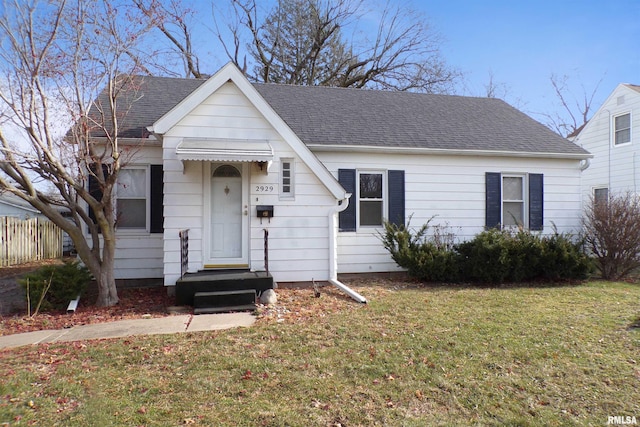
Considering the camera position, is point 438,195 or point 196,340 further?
point 438,195

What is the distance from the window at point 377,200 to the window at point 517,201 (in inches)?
104

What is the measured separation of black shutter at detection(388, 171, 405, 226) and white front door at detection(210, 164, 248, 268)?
12.7 ft

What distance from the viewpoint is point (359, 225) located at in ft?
31.4

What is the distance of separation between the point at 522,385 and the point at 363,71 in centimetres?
2088

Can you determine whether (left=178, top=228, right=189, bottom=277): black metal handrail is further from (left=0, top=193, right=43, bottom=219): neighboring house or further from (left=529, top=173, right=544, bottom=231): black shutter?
(left=0, top=193, right=43, bottom=219): neighboring house

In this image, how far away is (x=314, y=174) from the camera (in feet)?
25.5

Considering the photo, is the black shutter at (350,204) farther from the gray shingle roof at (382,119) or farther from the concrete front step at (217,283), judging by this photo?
the concrete front step at (217,283)

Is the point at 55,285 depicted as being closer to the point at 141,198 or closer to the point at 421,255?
the point at 141,198

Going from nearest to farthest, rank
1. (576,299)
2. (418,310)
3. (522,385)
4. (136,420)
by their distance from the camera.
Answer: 1. (136,420)
2. (522,385)
3. (418,310)
4. (576,299)

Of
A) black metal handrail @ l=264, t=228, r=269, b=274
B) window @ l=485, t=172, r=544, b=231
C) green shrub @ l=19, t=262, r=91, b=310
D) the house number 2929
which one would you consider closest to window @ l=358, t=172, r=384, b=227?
the house number 2929

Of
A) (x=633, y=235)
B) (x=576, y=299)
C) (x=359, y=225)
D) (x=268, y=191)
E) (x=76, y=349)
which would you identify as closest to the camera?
(x=76, y=349)

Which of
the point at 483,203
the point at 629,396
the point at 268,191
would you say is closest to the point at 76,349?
the point at 268,191

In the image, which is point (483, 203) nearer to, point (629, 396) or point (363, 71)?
point (629, 396)

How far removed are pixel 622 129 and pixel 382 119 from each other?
1085 cm
